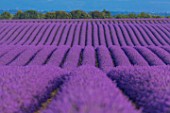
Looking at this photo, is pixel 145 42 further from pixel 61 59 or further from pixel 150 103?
pixel 150 103

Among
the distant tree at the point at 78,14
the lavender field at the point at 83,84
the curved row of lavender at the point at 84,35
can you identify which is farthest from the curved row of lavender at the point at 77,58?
the distant tree at the point at 78,14

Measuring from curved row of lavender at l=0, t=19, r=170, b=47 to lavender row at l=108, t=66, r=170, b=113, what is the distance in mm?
18177

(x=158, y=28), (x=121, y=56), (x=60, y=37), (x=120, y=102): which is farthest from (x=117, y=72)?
(x=158, y=28)

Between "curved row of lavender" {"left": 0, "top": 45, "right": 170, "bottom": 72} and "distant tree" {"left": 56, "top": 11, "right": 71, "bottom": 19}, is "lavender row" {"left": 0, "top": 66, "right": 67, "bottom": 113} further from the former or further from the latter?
"distant tree" {"left": 56, "top": 11, "right": 71, "bottom": 19}

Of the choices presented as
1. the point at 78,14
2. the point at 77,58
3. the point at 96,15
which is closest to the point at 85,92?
the point at 77,58

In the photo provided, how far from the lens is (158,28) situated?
1380 inches

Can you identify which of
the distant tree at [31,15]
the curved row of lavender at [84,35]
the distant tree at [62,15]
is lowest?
the curved row of lavender at [84,35]

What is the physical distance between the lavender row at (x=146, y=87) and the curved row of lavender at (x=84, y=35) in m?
18.2

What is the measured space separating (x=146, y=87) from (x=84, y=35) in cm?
2413

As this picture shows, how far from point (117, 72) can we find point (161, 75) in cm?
198

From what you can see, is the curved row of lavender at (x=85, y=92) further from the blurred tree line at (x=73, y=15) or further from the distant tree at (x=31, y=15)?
the distant tree at (x=31, y=15)

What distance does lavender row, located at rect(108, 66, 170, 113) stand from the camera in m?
7.32

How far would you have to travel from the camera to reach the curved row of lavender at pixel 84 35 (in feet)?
99.5

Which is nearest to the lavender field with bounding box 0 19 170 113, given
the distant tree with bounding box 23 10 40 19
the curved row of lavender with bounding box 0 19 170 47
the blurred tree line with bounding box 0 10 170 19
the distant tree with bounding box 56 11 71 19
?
the curved row of lavender with bounding box 0 19 170 47
